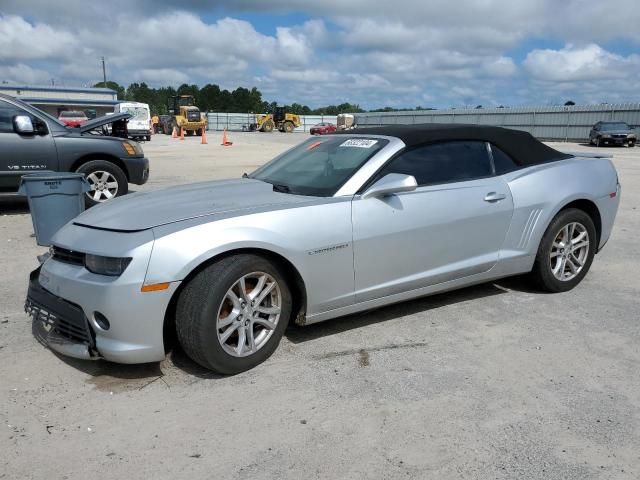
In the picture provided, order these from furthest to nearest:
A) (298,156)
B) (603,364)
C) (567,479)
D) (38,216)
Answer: (38,216) → (298,156) → (603,364) → (567,479)

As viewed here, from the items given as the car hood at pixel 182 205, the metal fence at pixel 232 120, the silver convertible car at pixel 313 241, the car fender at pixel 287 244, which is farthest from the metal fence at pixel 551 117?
the car fender at pixel 287 244

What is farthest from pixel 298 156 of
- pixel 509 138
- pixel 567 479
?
pixel 567 479

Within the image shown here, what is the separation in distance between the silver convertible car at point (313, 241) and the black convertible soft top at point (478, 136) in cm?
2

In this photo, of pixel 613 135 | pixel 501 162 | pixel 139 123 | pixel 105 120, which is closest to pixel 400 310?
pixel 501 162

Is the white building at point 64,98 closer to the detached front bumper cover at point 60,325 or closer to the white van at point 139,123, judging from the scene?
the white van at point 139,123

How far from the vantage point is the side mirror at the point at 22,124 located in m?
7.83

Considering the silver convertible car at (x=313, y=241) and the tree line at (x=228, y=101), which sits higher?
the tree line at (x=228, y=101)

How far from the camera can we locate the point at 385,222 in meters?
3.83

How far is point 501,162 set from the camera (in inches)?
182

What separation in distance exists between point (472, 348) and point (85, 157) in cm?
703

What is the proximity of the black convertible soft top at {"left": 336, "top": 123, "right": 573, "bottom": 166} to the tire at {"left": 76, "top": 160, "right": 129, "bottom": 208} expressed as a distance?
524 centimetres

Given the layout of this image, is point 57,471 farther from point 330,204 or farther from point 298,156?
point 298,156

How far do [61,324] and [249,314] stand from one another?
112cm

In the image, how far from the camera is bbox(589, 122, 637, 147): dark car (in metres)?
31.8
